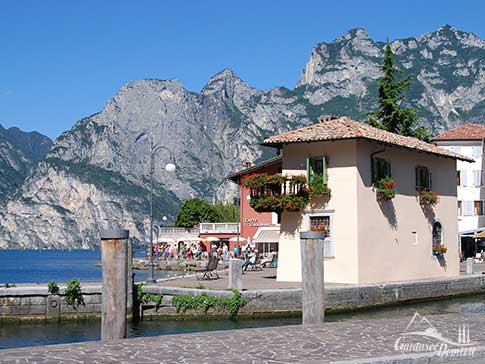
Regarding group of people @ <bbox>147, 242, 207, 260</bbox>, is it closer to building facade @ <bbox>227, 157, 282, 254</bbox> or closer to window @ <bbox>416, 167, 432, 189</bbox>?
building facade @ <bbox>227, 157, 282, 254</bbox>

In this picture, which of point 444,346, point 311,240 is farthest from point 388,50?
point 444,346

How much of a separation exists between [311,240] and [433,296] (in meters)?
15.0

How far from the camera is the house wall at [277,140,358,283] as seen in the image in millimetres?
27500

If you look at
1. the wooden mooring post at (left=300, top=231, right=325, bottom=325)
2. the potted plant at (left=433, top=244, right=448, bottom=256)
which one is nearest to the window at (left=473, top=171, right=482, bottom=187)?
Result: the potted plant at (left=433, top=244, right=448, bottom=256)

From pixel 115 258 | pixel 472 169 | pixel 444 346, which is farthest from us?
pixel 472 169

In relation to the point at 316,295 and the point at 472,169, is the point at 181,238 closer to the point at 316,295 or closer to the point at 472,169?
the point at 472,169

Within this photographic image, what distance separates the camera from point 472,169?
59719mm

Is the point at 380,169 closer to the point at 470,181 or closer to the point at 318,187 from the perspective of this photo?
the point at 318,187

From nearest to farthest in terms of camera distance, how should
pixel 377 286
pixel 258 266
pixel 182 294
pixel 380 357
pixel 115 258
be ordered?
1. pixel 380 357
2. pixel 115 258
3. pixel 182 294
4. pixel 377 286
5. pixel 258 266

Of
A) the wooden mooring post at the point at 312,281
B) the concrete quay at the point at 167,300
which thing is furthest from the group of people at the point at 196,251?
the wooden mooring post at the point at 312,281

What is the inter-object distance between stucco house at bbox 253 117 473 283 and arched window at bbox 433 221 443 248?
2036 mm

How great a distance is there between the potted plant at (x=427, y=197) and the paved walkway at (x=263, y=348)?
17581mm

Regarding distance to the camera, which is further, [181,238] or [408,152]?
[181,238]

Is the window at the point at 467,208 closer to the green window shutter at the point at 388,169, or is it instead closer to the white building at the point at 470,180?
the white building at the point at 470,180
